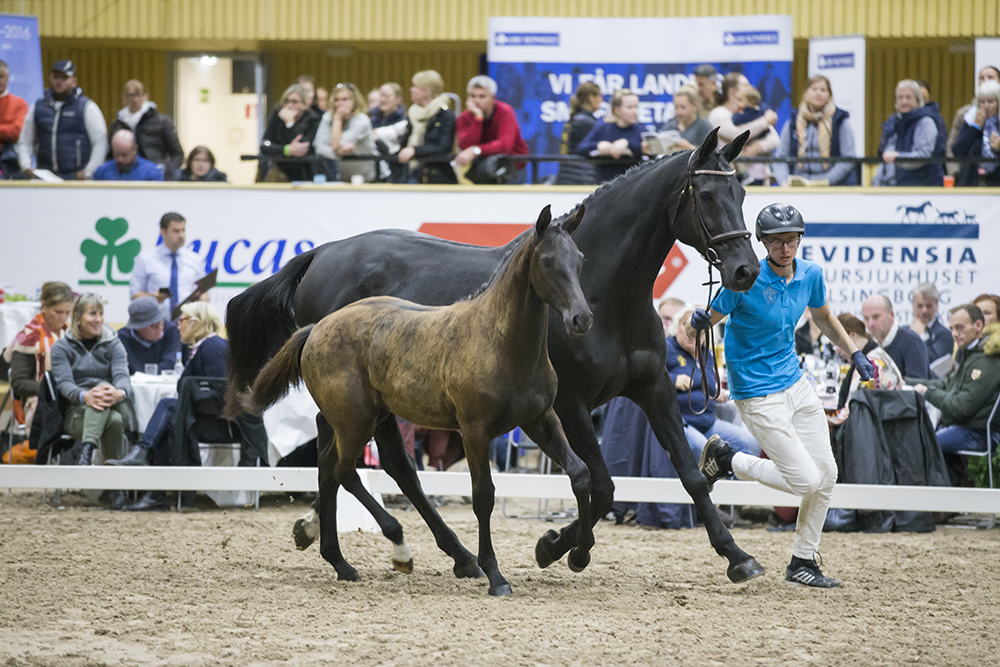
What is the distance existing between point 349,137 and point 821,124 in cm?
476

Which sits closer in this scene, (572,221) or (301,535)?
(572,221)

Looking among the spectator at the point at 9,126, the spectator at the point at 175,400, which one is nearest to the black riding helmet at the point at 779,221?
the spectator at the point at 175,400

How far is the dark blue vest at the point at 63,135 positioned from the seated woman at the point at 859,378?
823cm

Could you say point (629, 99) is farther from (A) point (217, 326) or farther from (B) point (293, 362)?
(B) point (293, 362)

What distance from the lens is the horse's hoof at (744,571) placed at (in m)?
5.34

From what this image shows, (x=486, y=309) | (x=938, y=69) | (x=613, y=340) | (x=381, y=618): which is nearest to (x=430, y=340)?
(x=486, y=309)

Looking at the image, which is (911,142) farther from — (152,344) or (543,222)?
(543,222)

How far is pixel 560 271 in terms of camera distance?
15.8ft

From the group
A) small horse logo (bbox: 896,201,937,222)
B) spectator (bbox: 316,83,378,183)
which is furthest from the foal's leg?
small horse logo (bbox: 896,201,937,222)

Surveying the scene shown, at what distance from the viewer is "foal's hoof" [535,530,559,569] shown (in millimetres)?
5566

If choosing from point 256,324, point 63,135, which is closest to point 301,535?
point 256,324

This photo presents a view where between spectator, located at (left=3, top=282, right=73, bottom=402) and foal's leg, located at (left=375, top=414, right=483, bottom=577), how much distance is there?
4.54 meters

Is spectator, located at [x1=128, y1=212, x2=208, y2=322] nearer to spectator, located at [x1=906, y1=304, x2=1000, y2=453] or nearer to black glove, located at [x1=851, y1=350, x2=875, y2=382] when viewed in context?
spectator, located at [x1=906, y1=304, x2=1000, y2=453]

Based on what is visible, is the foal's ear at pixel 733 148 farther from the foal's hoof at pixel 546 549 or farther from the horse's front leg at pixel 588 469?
the foal's hoof at pixel 546 549
